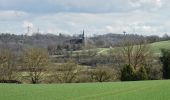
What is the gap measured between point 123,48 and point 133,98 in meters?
93.6

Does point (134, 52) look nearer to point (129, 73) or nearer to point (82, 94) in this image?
point (129, 73)

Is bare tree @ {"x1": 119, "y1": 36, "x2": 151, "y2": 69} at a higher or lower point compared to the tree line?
higher

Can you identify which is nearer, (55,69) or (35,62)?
(55,69)

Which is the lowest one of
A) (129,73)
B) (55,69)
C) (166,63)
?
(55,69)

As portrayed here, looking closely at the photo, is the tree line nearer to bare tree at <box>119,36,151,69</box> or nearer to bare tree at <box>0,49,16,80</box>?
bare tree at <box>0,49,16,80</box>

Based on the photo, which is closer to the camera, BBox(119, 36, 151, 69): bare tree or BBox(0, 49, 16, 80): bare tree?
BBox(0, 49, 16, 80): bare tree

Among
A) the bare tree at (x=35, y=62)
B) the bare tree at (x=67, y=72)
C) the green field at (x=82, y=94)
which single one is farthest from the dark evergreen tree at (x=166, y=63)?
the green field at (x=82, y=94)

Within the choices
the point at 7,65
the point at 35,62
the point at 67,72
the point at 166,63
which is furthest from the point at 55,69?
the point at 166,63

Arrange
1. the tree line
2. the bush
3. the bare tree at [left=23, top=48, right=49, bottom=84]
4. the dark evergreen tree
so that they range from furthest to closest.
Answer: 1. the bare tree at [left=23, top=48, right=49, bottom=84]
2. the tree line
3. the dark evergreen tree
4. the bush

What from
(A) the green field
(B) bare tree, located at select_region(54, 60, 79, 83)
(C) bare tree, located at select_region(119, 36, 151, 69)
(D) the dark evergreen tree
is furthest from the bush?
(A) the green field

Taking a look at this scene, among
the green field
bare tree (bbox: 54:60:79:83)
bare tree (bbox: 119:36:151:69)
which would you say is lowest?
bare tree (bbox: 54:60:79:83)

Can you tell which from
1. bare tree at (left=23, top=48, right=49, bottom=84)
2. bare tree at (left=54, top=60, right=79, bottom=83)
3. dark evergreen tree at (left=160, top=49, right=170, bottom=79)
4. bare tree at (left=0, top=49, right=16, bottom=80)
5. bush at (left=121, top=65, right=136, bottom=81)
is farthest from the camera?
bare tree at (left=23, top=48, right=49, bottom=84)

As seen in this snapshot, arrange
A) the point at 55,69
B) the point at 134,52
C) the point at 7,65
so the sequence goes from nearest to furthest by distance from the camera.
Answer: the point at 55,69
the point at 7,65
the point at 134,52

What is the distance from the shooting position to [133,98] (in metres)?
28.4
